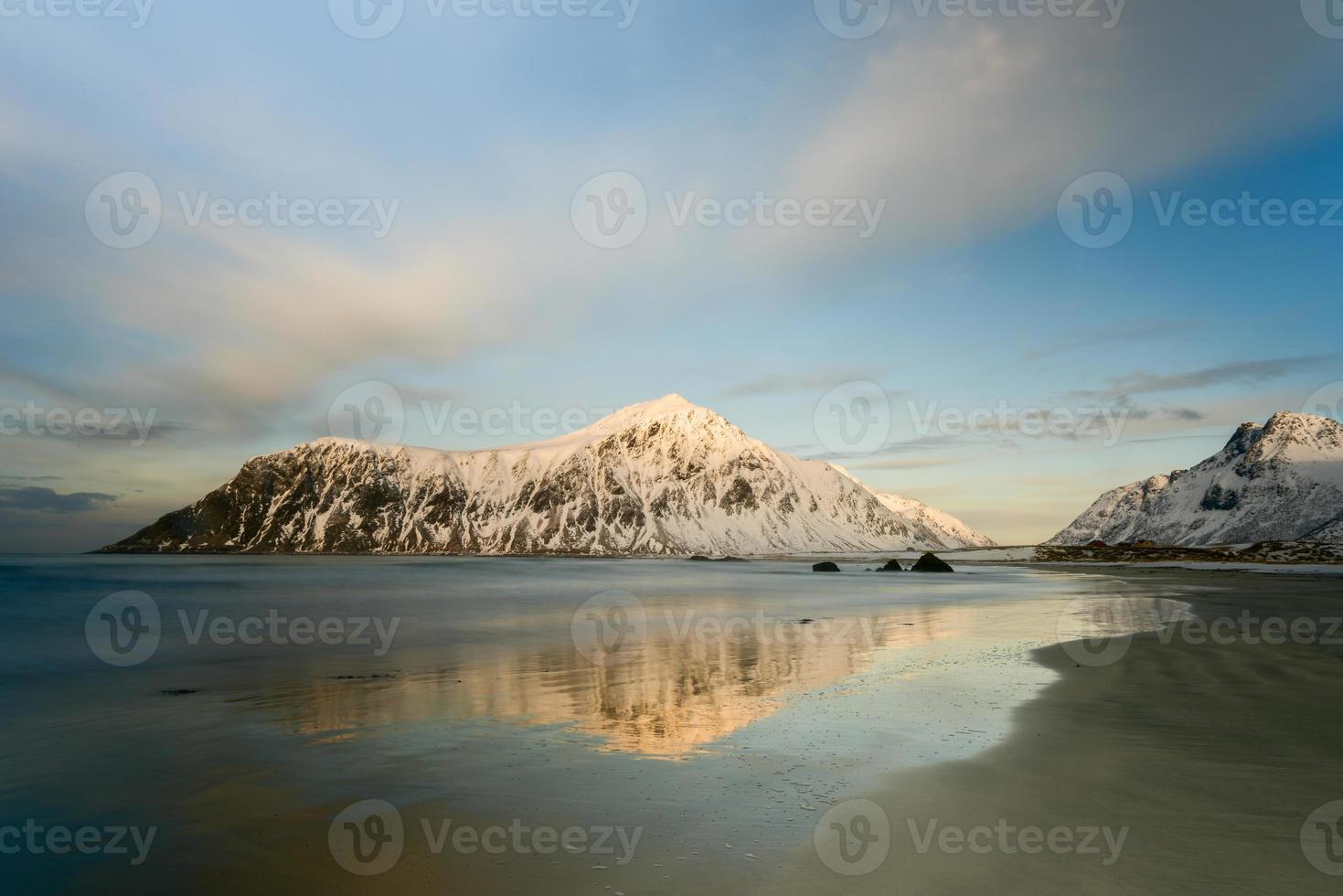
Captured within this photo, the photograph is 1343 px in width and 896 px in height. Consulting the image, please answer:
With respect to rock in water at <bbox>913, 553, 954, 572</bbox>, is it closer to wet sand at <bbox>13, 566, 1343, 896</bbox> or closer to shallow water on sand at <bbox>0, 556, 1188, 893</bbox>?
shallow water on sand at <bbox>0, 556, 1188, 893</bbox>

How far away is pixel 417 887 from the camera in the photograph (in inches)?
261

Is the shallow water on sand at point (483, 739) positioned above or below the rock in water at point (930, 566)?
below

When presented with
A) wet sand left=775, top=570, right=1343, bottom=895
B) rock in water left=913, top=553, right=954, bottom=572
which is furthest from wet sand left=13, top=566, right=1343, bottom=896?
rock in water left=913, top=553, right=954, bottom=572

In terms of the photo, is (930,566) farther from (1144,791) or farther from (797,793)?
(797,793)

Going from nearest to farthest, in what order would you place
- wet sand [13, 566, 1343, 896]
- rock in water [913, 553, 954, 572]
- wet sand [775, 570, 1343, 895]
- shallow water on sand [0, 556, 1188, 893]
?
1. wet sand [775, 570, 1343, 895]
2. wet sand [13, 566, 1343, 896]
3. shallow water on sand [0, 556, 1188, 893]
4. rock in water [913, 553, 954, 572]

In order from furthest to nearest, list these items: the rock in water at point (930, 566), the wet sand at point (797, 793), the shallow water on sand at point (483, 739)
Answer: the rock in water at point (930, 566) < the shallow water on sand at point (483, 739) < the wet sand at point (797, 793)

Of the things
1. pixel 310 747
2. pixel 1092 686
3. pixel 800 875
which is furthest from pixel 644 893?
pixel 1092 686

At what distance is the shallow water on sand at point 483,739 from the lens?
7359mm

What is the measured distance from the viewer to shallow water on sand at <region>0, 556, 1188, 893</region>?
290 inches

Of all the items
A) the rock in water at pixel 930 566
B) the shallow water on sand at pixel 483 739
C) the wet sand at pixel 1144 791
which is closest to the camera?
the wet sand at pixel 1144 791

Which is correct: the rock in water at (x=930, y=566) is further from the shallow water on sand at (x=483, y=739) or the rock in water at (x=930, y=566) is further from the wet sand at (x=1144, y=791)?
the wet sand at (x=1144, y=791)

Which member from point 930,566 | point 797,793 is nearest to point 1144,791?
point 797,793

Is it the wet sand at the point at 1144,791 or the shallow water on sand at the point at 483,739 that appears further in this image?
the shallow water on sand at the point at 483,739

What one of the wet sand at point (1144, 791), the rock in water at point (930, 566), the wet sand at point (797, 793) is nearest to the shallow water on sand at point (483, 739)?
the wet sand at point (797, 793)
